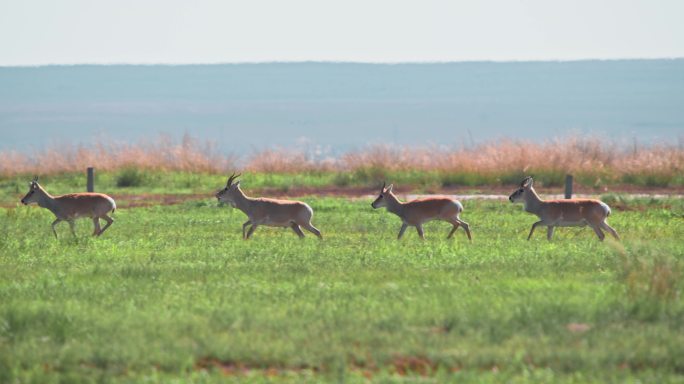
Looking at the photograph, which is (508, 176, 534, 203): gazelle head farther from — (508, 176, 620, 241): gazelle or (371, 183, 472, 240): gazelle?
(371, 183, 472, 240): gazelle

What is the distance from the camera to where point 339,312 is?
47.5 feet

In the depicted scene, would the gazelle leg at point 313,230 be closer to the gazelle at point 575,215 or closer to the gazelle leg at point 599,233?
the gazelle at point 575,215

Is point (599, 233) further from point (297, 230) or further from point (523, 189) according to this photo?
point (297, 230)

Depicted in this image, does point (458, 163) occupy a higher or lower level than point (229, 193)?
lower

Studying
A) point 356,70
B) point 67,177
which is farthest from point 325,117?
point 67,177

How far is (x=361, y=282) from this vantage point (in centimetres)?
1708

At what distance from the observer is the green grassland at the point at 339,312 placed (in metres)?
12.3

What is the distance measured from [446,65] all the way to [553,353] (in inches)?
6806

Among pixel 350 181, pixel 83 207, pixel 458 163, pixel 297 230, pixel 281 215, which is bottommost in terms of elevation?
pixel 350 181

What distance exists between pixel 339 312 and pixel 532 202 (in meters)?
11.8

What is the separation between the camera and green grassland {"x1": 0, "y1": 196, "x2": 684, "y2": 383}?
486 inches

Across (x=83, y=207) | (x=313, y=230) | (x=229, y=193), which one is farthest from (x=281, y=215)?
(x=83, y=207)

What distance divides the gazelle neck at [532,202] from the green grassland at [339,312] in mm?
2666

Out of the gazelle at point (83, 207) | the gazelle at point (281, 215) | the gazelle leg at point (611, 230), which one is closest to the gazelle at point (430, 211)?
the gazelle at point (281, 215)
